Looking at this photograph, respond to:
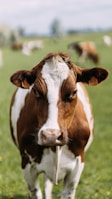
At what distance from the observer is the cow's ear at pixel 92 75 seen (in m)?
4.60

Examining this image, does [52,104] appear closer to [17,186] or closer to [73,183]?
[73,183]

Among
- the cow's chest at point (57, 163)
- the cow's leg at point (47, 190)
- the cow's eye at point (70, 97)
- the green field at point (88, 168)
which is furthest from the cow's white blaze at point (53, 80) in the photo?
the green field at point (88, 168)

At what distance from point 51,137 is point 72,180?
56.7 inches

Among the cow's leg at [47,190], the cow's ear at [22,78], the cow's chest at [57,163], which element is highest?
the cow's ear at [22,78]

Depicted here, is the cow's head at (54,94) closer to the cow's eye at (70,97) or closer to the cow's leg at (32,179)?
the cow's eye at (70,97)

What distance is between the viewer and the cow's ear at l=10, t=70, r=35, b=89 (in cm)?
454

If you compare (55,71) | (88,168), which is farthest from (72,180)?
(88,168)

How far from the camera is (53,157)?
484 cm

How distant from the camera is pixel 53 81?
420 cm

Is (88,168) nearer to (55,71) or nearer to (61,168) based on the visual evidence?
(61,168)

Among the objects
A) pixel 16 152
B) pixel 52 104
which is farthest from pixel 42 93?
pixel 16 152

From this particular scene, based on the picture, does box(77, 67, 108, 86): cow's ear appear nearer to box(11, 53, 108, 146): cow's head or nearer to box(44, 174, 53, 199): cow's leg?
box(11, 53, 108, 146): cow's head

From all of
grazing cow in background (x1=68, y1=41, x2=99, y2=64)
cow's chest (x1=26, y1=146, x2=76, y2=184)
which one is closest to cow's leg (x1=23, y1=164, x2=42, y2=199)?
cow's chest (x1=26, y1=146, x2=76, y2=184)

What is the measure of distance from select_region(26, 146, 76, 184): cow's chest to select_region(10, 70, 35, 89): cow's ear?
76 centimetres
